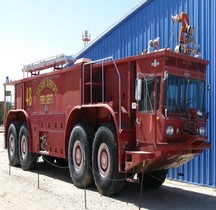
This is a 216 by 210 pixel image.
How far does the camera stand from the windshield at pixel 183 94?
27.7ft

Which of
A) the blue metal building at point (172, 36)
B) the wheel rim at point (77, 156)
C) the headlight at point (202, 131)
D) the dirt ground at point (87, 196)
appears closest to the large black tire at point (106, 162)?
the dirt ground at point (87, 196)

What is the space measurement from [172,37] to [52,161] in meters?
6.43

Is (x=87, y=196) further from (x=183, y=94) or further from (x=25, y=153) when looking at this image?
(x=25, y=153)

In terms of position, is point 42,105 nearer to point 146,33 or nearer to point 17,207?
point 146,33

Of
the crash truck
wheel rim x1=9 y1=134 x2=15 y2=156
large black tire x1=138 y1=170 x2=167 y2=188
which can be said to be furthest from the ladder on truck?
large black tire x1=138 y1=170 x2=167 y2=188

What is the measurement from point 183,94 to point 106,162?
2.39m

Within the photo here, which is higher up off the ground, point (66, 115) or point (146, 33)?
point (146, 33)

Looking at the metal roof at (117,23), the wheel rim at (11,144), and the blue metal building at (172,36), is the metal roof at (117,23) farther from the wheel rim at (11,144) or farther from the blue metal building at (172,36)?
the wheel rim at (11,144)

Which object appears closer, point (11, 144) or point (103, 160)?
point (103, 160)

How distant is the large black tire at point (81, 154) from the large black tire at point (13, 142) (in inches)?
173

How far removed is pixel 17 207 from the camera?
8.06 m

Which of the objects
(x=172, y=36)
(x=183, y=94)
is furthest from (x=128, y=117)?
(x=172, y=36)

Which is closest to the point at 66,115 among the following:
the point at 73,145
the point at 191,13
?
the point at 73,145

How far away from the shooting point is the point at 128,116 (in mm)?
8961
